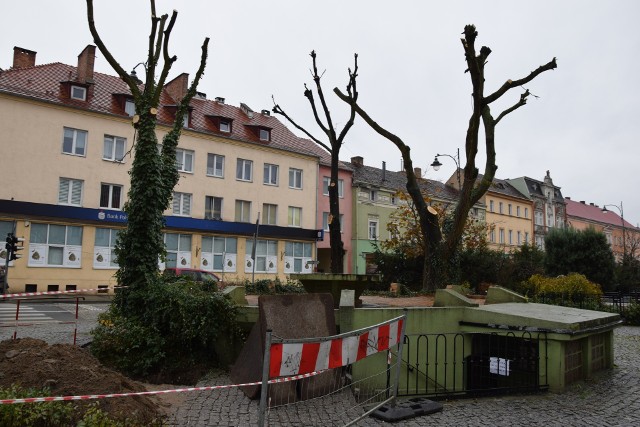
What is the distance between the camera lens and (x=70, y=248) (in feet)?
94.4

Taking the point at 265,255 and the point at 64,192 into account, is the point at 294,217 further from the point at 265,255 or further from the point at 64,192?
the point at 64,192

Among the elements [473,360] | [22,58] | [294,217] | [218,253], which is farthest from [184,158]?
[473,360]

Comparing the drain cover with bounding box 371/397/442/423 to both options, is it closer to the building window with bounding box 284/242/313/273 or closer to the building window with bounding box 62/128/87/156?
the building window with bounding box 62/128/87/156

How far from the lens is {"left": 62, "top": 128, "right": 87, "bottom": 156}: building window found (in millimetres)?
29406

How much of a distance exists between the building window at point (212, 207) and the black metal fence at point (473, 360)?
26769mm

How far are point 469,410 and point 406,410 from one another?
96 cm

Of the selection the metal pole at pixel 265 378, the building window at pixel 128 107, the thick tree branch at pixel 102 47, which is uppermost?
the building window at pixel 128 107

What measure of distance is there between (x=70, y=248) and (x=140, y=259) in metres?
20.8

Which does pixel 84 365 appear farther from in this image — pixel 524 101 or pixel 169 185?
pixel 524 101

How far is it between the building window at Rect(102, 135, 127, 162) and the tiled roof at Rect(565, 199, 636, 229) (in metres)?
62.9

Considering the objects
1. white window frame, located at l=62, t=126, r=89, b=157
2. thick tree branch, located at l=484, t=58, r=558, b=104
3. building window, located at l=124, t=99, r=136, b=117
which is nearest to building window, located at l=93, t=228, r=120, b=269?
white window frame, located at l=62, t=126, r=89, b=157

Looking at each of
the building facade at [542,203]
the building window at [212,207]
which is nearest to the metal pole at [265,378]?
Result: the building window at [212,207]

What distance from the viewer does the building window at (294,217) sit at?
38844 mm

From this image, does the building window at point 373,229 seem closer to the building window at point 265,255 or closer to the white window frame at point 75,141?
the building window at point 265,255
